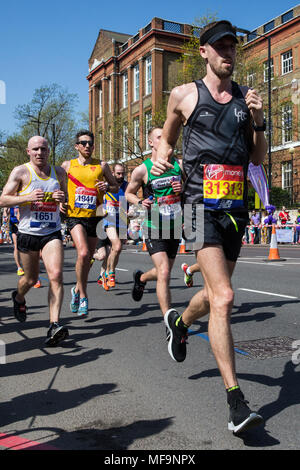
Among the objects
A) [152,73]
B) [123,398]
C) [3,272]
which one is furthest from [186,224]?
[152,73]

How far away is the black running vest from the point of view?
11.1 ft

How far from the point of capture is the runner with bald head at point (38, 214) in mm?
5461

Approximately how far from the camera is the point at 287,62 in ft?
127

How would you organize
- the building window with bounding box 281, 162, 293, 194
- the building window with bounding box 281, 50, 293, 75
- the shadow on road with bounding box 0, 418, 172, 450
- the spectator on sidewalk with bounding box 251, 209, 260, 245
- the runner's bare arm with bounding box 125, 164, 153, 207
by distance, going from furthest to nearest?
the building window with bounding box 281, 50, 293, 75 → the building window with bounding box 281, 162, 293, 194 → the spectator on sidewalk with bounding box 251, 209, 260, 245 → the runner's bare arm with bounding box 125, 164, 153, 207 → the shadow on road with bounding box 0, 418, 172, 450

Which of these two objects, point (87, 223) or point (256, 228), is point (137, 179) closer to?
point (87, 223)

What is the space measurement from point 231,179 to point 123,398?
1619mm

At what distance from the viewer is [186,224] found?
141 inches

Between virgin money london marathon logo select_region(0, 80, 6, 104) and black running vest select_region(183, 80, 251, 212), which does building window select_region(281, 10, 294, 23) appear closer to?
black running vest select_region(183, 80, 251, 212)

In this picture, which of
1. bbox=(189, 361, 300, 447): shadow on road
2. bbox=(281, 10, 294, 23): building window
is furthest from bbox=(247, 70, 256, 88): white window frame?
bbox=(189, 361, 300, 447): shadow on road

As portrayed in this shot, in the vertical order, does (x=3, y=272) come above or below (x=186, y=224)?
below

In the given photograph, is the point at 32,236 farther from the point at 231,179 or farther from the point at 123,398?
the point at 231,179

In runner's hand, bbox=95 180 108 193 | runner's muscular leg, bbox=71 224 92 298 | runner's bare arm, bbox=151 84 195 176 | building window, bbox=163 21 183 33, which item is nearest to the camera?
runner's bare arm, bbox=151 84 195 176

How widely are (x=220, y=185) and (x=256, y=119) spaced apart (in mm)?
477

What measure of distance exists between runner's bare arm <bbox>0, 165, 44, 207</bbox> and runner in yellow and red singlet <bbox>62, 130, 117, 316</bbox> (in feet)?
3.43
